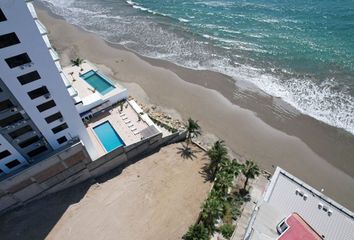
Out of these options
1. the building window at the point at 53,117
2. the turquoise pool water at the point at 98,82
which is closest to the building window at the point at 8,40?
the building window at the point at 53,117

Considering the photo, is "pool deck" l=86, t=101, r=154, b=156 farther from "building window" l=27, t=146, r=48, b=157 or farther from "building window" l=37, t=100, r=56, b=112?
Answer: "building window" l=37, t=100, r=56, b=112

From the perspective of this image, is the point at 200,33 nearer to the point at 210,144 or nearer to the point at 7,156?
the point at 210,144

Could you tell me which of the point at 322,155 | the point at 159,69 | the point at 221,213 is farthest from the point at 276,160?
the point at 159,69


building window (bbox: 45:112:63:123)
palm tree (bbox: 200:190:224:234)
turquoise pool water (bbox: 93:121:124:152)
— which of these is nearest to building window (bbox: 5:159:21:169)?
building window (bbox: 45:112:63:123)

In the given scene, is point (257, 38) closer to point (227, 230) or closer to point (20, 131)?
point (227, 230)

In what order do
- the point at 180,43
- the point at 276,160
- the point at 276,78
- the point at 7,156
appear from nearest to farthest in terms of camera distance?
the point at 7,156 → the point at 276,160 → the point at 276,78 → the point at 180,43

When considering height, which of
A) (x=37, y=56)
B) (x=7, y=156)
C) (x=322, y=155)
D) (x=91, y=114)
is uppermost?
(x=37, y=56)

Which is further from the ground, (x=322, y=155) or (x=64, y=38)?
(x=64, y=38)
